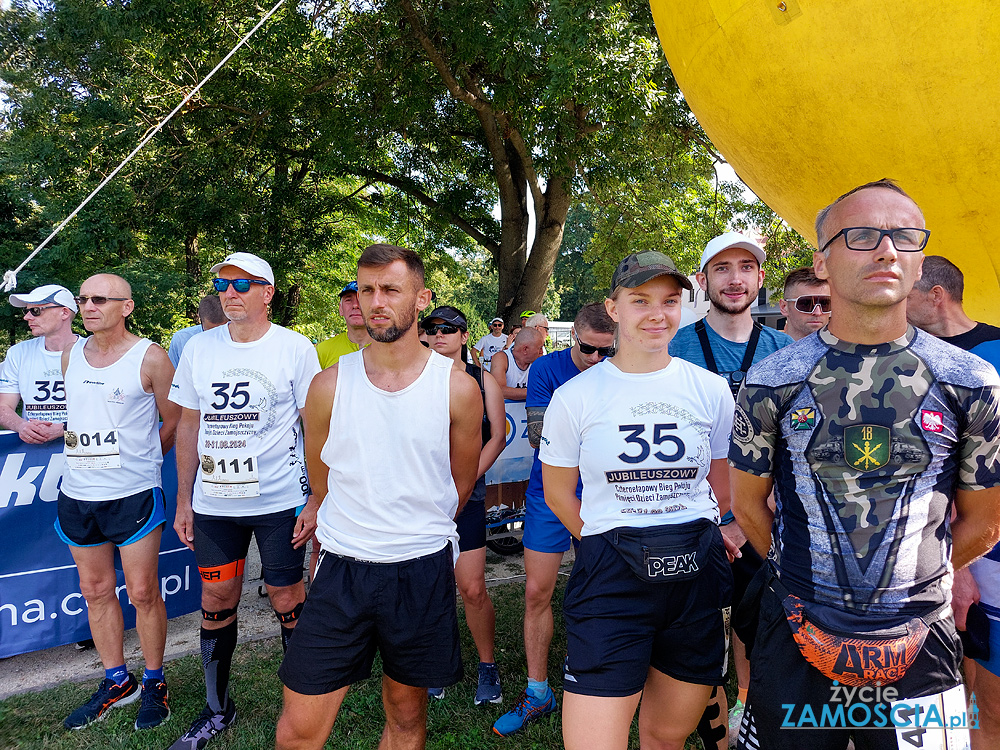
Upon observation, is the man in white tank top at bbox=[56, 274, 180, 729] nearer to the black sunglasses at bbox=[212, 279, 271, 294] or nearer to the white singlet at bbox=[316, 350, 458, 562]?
the black sunglasses at bbox=[212, 279, 271, 294]

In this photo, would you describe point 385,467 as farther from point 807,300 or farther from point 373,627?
point 807,300

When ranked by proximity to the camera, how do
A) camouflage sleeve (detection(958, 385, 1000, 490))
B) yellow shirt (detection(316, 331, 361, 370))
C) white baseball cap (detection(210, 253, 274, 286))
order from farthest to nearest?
yellow shirt (detection(316, 331, 361, 370)) → white baseball cap (detection(210, 253, 274, 286)) → camouflage sleeve (detection(958, 385, 1000, 490))

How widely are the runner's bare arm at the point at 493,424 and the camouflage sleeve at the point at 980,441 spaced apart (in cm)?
220

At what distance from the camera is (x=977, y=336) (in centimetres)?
265

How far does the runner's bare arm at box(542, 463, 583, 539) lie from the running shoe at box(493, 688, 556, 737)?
1.40 meters

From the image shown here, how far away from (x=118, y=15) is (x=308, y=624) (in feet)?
31.0

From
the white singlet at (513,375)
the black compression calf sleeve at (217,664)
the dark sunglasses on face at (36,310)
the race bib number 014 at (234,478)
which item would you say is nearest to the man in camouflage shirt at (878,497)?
the race bib number 014 at (234,478)

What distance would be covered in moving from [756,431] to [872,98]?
4.41 feet

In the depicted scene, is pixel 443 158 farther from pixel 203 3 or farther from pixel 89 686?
pixel 89 686

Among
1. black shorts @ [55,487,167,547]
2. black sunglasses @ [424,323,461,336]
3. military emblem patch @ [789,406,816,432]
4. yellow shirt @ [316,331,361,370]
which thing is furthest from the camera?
yellow shirt @ [316,331,361,370]

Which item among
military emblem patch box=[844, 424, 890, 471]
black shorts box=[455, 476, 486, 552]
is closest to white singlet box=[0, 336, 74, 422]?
black shorts box=[455, 476, 486, 552]

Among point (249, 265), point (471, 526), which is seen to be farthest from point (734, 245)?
point (249, 265)

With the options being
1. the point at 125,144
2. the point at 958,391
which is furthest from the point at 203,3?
the point at 958,391

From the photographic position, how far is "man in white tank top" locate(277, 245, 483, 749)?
260cm
